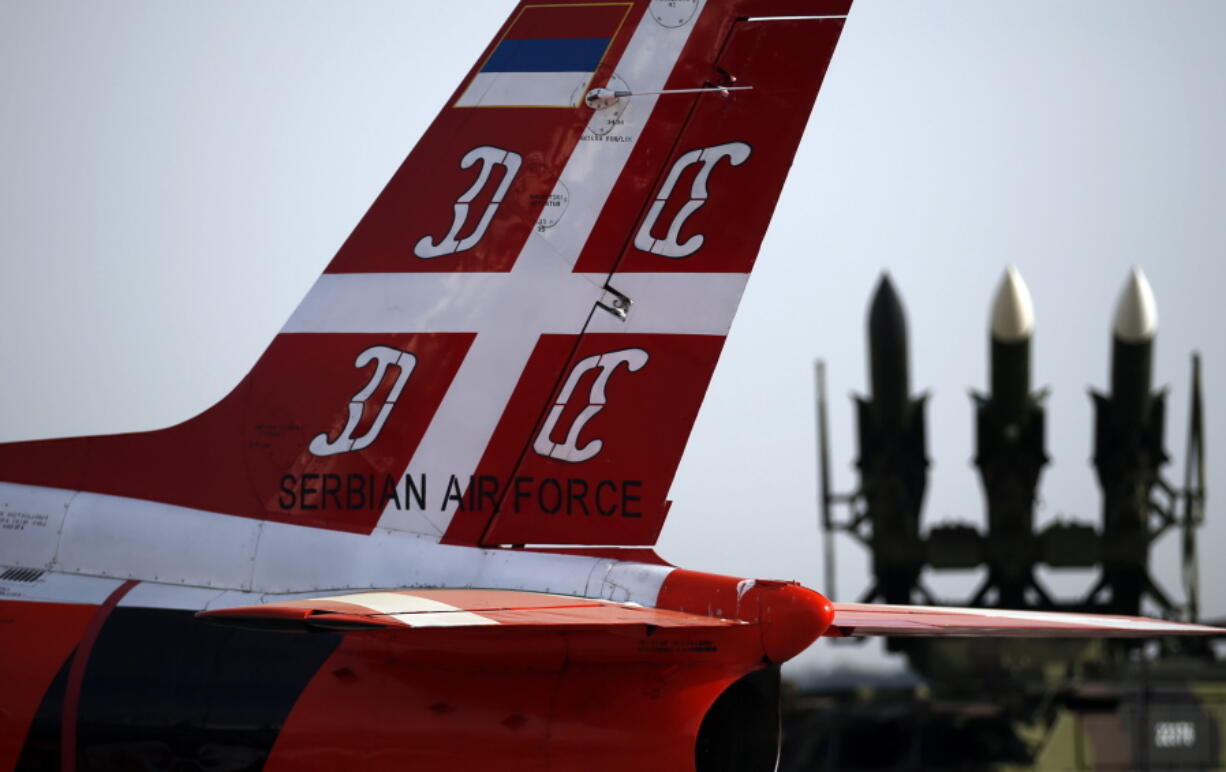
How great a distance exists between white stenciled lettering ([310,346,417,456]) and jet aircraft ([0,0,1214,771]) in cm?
1

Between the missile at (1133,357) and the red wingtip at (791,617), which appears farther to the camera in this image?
the missile at (1133,357)

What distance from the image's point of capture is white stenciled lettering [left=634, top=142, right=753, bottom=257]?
5750mm

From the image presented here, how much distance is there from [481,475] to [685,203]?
133cm

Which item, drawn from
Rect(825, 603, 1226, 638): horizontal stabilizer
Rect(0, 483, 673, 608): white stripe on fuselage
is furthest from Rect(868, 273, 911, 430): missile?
Rect(0, 483, 673, 608): white stripe on fuselage

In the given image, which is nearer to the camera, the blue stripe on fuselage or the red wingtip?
the red wingtip

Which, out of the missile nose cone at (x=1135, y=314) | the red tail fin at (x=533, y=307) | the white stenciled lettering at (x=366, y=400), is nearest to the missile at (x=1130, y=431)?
the missile nose cone at (x=1135, y=314)

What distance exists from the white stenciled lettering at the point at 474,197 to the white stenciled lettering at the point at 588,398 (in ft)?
2.34

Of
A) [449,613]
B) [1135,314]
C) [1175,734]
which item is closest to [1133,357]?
[1135,314]

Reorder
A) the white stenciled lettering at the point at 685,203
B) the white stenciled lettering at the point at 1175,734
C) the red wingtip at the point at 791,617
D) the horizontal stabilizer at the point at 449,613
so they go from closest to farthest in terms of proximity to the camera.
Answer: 1. the horizontal stabilizer at the point at 449,613
2. the red wingtip at the point at 791,617
3. the white stenciled lettering at the point at 685,203
4. the white stenciled lettering at the point at 1175,734

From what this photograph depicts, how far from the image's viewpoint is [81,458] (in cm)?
606

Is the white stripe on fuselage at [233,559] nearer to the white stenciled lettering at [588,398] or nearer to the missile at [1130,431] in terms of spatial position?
the white stenciled lettering at [588,398]

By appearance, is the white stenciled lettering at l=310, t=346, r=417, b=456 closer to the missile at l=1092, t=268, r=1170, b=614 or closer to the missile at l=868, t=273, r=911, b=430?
the missile at l=868, t=273, r=911, b=430

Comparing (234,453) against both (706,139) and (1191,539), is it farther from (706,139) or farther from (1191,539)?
(1191,539)

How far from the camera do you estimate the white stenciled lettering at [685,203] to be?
5.75m
